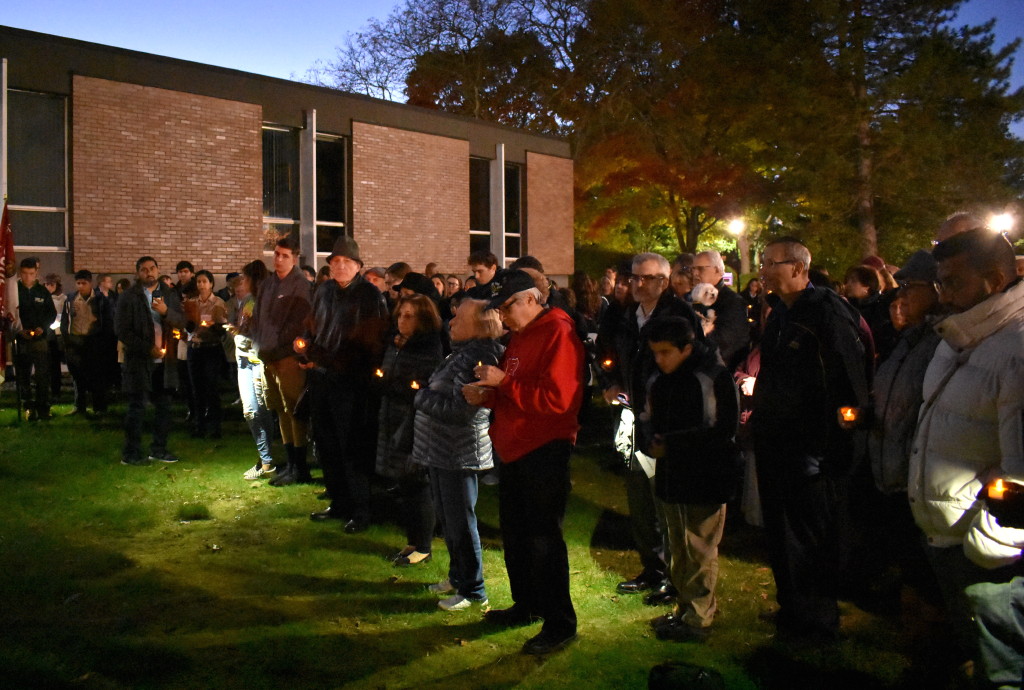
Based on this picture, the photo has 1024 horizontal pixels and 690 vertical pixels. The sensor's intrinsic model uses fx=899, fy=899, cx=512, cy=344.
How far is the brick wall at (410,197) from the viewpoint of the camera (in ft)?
78.0

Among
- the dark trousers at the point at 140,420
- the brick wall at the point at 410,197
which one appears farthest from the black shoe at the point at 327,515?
the brick wall at the point at 410,197

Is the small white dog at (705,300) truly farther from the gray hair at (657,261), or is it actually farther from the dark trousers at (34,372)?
the dark trousers at (34,372)

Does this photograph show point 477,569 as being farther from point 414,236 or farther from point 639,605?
point 414,236

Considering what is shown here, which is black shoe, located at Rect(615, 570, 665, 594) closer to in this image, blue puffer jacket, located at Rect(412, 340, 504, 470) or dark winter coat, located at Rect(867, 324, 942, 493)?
blue puffer jacket, located at Rect(412, 340, 504, 470)

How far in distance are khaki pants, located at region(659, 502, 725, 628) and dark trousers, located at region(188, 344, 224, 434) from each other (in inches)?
308

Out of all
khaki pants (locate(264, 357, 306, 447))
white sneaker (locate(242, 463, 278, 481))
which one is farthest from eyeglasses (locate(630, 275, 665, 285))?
white sneaker (locate(242, 463, 278, 481))

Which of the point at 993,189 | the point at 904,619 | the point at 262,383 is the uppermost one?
the point at 993,189

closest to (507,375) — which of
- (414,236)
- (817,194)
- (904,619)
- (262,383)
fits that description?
(904,619)

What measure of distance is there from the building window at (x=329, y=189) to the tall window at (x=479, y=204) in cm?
542

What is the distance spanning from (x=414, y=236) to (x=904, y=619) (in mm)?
21112

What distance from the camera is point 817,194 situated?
2906cm

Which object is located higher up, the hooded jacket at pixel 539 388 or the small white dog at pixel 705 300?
the small white dog at pixel 705 300

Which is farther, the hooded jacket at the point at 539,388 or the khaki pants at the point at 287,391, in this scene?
the khaki pants at the point at 287,391

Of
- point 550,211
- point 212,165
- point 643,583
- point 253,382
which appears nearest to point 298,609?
point 643,583
